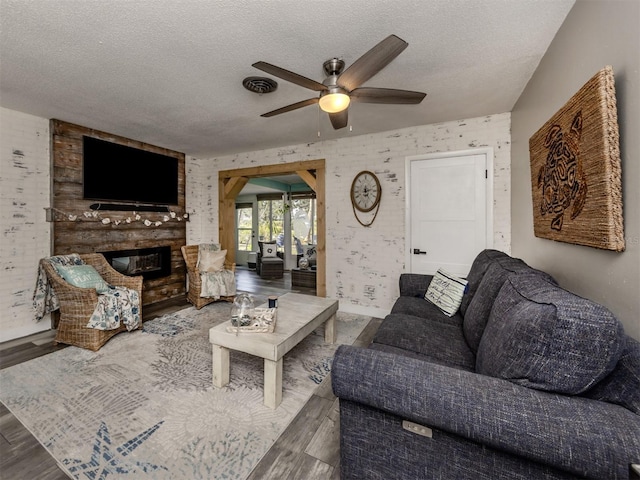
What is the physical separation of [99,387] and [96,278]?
54.3 inches

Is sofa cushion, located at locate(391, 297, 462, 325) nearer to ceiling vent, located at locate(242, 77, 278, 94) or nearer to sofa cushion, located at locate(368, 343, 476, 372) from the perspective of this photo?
sofa cushion, located at locate(368, 343, 476, 372)

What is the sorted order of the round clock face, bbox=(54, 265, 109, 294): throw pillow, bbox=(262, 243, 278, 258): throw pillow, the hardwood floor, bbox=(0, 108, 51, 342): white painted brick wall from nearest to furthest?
the hardwood floor < bbox=(54, 265, 109, 294): throw pillow < bbox=(0, 108, 51, 342): white painted brick wall < the round clock face < bbox=(262, 243, 278, 258): throw pillow

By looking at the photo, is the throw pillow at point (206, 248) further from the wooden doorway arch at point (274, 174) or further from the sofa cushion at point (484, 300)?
the sofa cushion at point (484, 300)

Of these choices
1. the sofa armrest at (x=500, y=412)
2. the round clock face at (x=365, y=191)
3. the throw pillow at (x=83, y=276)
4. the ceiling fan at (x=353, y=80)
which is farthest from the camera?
the round clock face at (x=365, y=191)

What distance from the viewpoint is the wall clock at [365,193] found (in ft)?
12.1

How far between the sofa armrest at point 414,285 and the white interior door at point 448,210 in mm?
699

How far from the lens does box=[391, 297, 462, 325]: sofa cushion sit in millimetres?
2195

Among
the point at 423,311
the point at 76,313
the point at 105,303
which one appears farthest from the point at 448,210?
the point at 76,313

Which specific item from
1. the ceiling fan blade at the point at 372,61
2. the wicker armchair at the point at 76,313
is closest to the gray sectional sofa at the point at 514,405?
the ceiling fan blade at the point at 372,61

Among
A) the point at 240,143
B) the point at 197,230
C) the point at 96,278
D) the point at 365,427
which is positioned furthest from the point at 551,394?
the point at 197,230

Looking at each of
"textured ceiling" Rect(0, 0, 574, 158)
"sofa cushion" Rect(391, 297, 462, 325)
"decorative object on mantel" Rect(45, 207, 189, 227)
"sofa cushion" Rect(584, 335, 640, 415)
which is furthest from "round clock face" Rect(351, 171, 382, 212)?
"decorative object on mantel" Rect(45, 207, 189, 227)

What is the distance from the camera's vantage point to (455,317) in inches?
88.6

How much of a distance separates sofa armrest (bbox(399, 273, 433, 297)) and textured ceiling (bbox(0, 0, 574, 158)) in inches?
71.7

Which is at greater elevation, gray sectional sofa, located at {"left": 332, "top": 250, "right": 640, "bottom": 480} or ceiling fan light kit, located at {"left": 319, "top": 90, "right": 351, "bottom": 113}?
ceiling fan light kit, located at {"left": 319, "top": 90, "right": 351, "bottom": 113}
